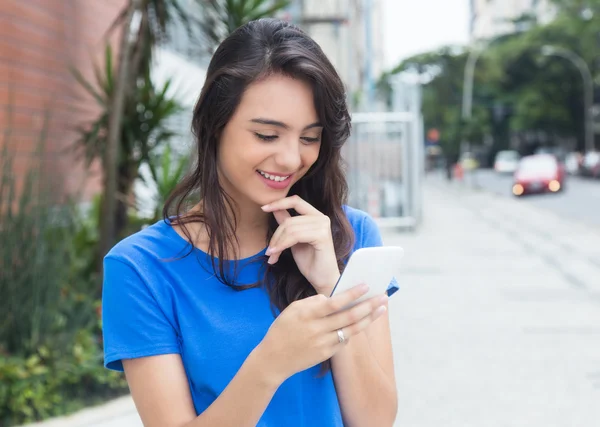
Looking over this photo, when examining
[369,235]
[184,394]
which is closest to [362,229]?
[369,235]

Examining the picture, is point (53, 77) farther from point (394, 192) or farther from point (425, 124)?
point (425, 124)

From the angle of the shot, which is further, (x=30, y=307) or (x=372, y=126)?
(x=372, y=126)

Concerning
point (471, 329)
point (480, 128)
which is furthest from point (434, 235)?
point (480, 128)

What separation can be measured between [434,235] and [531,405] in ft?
37.8

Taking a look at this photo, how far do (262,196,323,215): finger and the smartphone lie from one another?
0.94 ft

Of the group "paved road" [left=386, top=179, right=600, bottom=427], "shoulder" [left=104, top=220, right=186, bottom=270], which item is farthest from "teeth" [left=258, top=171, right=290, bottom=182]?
"paved road" [left=386, top=179, right=600, bottom=427]

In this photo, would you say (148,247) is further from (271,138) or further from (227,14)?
(227,14)

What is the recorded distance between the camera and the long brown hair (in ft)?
5.55

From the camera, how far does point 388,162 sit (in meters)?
16.4

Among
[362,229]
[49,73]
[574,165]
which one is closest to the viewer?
[362,229]

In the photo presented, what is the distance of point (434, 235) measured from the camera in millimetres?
16672

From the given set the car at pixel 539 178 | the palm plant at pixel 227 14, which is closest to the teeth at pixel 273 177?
the palm plant at pixel 227 14

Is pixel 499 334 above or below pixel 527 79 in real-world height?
below

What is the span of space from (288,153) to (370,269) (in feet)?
1.14
